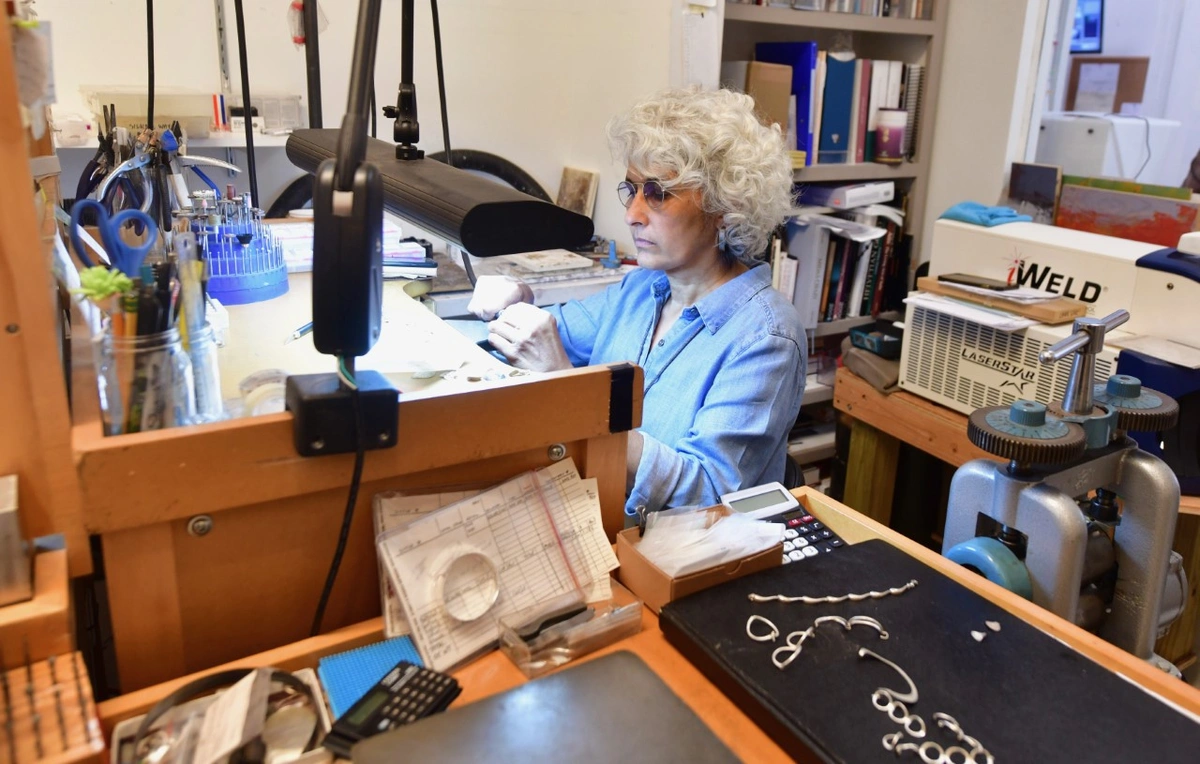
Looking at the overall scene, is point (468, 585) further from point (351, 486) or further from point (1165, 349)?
point (1165, 349)

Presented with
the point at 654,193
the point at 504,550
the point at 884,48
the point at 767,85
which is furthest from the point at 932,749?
the point at 884,48

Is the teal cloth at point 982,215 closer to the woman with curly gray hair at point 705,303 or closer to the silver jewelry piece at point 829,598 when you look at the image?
the woman with curly gray hair at point 705,303

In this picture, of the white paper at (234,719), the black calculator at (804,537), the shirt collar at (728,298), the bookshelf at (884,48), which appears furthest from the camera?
the bookshelf at (884,48)

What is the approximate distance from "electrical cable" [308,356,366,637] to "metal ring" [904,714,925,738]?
1.68ft

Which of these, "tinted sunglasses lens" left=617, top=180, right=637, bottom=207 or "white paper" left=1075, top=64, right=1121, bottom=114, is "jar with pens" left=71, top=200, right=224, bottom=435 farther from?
"white paper" left=1075, top=64, right=1121, bottom=114

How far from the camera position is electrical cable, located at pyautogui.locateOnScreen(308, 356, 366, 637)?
788 millimetres

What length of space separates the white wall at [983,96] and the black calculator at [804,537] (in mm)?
1912

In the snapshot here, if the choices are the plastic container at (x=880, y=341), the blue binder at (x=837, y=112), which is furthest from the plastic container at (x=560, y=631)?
the blue binder at (x=837, y=112)

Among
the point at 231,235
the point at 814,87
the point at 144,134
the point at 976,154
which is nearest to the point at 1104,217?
the point at 976,154

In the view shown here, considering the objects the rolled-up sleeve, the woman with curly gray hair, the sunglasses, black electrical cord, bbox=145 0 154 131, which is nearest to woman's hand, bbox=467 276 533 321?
the woman with curly gray hair

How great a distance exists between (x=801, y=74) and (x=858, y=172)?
0.37m

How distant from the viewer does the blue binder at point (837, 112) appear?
2.52 m

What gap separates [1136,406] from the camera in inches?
46.0

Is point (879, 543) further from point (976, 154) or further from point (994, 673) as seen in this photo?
point (976, 154)
